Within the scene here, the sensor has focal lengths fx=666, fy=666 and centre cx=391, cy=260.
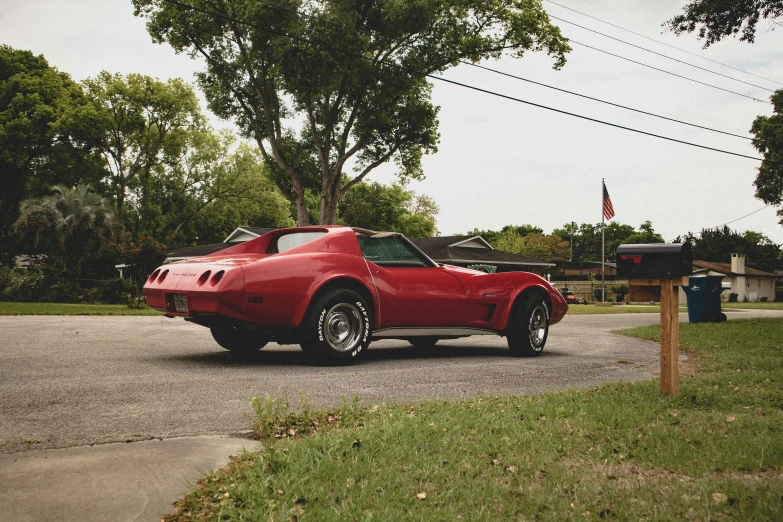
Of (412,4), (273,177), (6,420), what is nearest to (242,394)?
(6,420)

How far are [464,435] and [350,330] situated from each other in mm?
3436

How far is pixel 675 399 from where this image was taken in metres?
5.10

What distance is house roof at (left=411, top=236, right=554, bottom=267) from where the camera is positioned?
122 feet

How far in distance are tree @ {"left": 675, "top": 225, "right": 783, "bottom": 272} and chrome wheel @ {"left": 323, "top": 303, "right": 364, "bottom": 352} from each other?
292ft

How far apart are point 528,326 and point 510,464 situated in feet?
17.5

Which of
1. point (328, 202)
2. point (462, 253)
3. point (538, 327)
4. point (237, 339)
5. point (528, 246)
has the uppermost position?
point (528, 246)

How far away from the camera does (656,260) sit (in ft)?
17.0

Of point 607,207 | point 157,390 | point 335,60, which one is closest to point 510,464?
point 157,390

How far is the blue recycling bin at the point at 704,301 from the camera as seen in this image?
62.4 feet

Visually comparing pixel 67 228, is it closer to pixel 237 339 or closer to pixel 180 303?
pixel 237 339

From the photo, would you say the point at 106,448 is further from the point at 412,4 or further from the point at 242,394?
the point at 412,4

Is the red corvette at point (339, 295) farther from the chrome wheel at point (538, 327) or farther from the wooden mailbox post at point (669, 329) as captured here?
the wooden mailbox post at point (669, 329)

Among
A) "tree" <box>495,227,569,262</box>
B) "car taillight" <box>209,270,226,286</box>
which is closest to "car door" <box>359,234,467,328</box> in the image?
"car taillight" <box>209,270,226,286</box>

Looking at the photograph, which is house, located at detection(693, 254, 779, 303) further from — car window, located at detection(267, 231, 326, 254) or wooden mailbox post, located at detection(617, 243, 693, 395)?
wooden mailbox post, located at detection(617, 243, 693, 395)
